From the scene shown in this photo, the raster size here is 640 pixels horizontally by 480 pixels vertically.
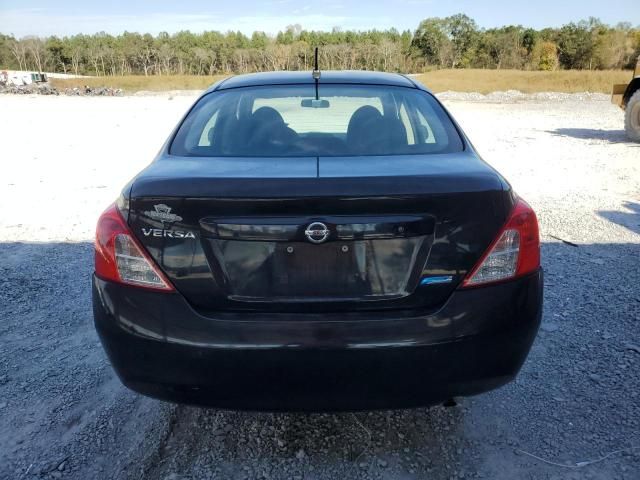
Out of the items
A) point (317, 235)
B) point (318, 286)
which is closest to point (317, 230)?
point (317, 235)

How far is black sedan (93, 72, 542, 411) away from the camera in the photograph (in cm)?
182

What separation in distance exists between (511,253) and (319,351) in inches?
30.2

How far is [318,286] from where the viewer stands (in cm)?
187

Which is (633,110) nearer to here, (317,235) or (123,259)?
(317,235)

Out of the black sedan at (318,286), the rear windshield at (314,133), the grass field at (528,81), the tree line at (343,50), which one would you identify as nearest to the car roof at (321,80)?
the rear windshield at (314,133)

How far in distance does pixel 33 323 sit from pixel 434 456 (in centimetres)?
272

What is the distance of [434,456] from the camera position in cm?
230

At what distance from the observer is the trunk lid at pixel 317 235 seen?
1801 mm

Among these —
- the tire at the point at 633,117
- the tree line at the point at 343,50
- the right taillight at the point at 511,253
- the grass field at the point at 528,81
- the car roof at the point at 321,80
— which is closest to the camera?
the right taillight at the point at 511,253

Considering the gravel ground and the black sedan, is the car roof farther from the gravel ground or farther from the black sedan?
the gravel ground

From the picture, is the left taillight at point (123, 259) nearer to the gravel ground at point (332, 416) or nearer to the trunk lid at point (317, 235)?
the trunk lid at point (317, 235)

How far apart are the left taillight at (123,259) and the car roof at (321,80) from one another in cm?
143

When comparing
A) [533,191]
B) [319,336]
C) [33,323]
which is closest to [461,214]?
[319,336]

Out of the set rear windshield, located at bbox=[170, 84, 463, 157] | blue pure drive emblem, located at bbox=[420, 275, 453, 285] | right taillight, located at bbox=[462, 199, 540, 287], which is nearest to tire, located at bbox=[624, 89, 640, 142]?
rear windshield, located at bbox=[170, 84, 463, 157]
